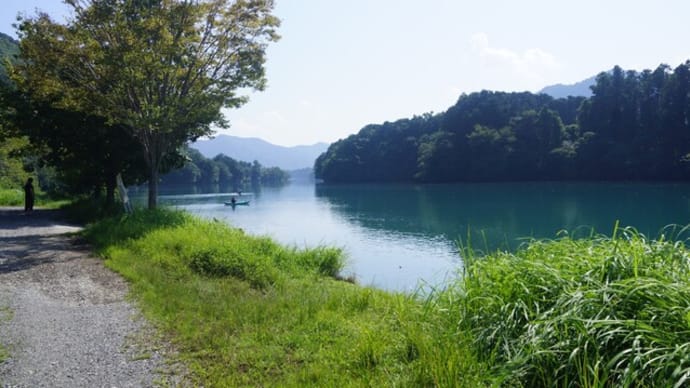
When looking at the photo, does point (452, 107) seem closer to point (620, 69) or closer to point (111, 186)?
point (620, 69)

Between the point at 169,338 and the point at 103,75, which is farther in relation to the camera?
the point at 103,75

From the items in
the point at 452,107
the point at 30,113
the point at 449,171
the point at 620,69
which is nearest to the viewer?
the point at 30,113

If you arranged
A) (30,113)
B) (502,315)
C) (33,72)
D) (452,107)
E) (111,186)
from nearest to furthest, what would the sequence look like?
(502,315)
(33,72)
(30,113)
(111,186)
(452,107)

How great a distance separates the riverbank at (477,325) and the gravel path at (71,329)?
1.19 feet

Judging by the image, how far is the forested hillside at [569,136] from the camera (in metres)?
58.1

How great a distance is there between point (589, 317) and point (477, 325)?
942 millimetres

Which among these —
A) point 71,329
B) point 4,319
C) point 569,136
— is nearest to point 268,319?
point 71,329

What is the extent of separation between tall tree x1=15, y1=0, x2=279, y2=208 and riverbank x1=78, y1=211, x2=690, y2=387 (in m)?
7.85

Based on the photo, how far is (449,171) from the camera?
75438 millimetres

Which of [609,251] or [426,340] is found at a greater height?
[609,251]

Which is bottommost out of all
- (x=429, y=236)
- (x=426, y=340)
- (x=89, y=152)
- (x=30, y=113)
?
(x=429, y=236)

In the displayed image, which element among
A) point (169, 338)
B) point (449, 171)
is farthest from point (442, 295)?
point (449, 171)

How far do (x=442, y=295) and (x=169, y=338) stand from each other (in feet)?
9.40

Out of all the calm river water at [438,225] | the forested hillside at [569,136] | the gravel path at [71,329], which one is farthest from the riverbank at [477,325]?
the forested hillside at [569,136]
